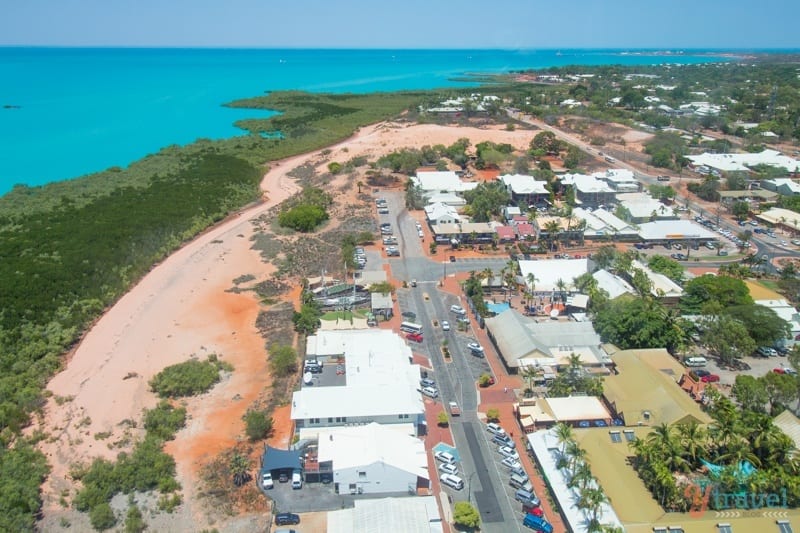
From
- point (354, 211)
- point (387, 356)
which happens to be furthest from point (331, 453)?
point (354, 211)

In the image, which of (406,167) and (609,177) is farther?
(406,167)

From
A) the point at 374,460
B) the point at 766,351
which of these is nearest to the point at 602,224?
the point at 766,351

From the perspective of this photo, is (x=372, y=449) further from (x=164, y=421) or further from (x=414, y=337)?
(x=414, y=337)

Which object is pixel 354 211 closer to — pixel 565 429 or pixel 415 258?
pixel 415 258

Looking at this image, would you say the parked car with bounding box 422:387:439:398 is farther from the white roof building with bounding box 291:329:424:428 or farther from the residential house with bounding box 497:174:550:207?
the residential house with bounding box 497:174:550:207

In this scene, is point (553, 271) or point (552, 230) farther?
point (552, 230)
